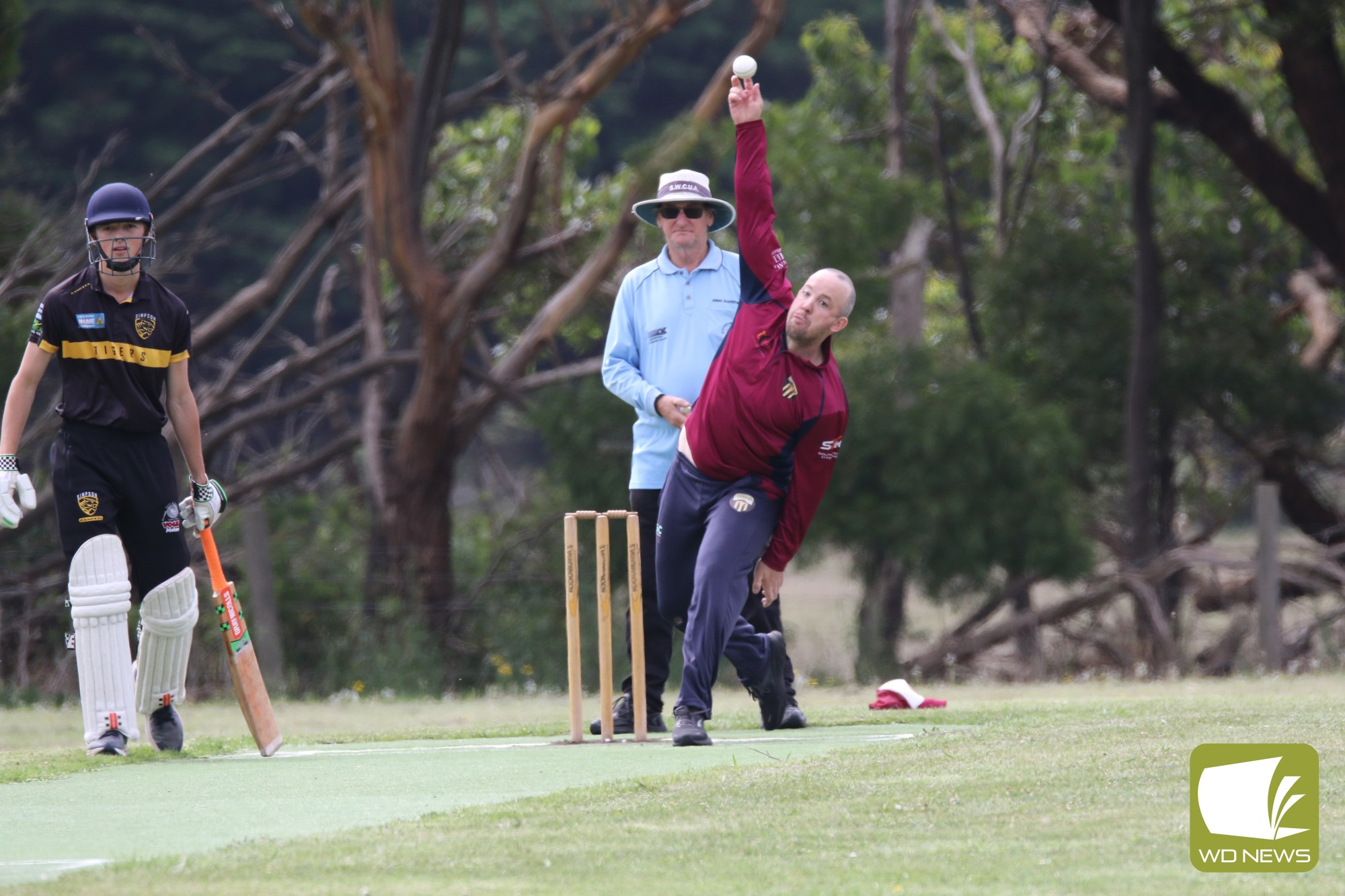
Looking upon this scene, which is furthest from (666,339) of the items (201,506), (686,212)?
(201,506)

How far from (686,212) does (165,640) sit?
2.58 meters

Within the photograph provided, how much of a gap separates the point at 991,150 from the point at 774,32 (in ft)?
15.4

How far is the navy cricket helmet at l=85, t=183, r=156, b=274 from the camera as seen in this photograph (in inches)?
250

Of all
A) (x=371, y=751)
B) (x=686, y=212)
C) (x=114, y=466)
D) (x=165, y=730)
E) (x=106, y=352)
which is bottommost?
(x=371, y=751)

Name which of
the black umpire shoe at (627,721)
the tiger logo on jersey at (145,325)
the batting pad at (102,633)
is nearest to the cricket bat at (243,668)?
the batting pad at (102,633)

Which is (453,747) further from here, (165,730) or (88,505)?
(88,505)

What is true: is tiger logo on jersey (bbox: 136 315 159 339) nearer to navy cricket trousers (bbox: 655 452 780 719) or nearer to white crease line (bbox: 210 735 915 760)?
white crease line (bbox: 210 735 915 760)

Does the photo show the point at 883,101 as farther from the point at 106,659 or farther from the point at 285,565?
the point at 106,659

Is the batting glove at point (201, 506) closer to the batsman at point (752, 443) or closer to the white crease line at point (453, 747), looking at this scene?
the white crease line at point (453, 747)

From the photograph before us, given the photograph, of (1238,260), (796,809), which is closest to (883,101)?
(1238,260)

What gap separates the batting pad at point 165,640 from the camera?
645 centimetres

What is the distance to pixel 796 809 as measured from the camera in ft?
15.6

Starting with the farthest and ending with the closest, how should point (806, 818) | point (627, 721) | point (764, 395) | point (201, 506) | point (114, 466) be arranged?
point (627, 721)
point (201, 506)
point (114, 466)
point (764, 395)
point (806, 818)

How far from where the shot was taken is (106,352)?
633 centimetres
